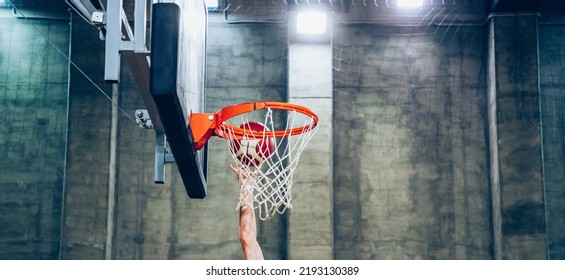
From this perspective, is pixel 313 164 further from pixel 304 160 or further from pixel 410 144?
pixel 410 144

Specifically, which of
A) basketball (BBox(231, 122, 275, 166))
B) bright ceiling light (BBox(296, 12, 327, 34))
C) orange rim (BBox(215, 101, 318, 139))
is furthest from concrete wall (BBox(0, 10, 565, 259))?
orange rim (BBox(215, 101, 318, 139))

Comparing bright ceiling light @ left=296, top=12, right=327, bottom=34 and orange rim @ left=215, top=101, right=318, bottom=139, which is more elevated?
bright ceiling light @ left=296, top=12, right=327, bottom=34

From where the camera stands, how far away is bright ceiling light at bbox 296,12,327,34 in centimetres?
1165

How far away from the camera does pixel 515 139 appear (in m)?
11.4

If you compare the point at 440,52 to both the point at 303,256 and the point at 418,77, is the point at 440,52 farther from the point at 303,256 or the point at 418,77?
the point at 303,256

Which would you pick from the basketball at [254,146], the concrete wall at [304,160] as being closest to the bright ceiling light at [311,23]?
the concrete wall at [304,160]

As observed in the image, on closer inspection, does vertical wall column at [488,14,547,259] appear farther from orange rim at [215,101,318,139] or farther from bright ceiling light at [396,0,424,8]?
orange rim at [215,101,318,139]

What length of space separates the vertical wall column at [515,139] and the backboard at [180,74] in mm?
5808

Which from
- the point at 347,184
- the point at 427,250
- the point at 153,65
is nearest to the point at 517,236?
A: the point at 427,250

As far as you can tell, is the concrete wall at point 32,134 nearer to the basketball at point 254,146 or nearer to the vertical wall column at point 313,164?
the vertical wall column at point 313,164

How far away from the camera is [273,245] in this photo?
1164cm

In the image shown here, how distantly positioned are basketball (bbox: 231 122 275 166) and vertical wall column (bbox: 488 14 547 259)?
17.2ft

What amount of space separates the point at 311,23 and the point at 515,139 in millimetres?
3171

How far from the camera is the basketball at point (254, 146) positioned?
687cm
